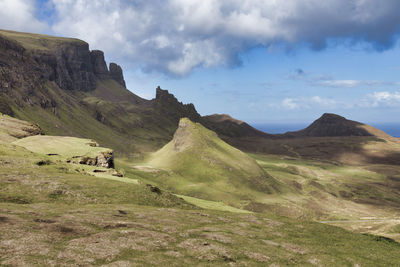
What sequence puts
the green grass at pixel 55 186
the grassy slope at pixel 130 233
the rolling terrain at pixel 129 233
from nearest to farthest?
the rolling terrain at pixel 129 233, the grassy slope at pixel 130 233, the green grass at pixel 55 186

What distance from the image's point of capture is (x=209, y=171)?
549 ft

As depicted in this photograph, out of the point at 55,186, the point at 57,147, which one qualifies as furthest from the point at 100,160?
the point at 55,186

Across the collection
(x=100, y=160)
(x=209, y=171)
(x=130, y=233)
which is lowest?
(x=209, y=171)

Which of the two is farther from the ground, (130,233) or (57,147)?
(57,147)

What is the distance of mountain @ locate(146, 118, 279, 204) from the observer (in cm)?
14659

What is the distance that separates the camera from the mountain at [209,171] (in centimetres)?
14659

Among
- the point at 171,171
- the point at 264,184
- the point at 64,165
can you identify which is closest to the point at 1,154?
the point at 64,165

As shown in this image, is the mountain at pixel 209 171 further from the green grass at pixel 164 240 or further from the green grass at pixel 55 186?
the green grass at pixel 164 240

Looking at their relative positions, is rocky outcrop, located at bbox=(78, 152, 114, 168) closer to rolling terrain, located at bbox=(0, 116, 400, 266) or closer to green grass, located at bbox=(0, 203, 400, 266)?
rolling terrain, located at bbox=(0, 116, 400, 266)

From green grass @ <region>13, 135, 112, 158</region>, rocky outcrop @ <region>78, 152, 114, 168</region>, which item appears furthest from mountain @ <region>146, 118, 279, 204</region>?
green grass @ <region>13, 135, 112, 158</region>

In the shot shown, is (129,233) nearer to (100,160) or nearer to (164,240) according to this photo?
(164,240)

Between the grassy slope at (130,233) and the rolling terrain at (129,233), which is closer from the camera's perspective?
the rolling terrain at (129,233)

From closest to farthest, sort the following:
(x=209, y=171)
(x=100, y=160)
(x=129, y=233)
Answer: (x=129, y=233) → (x=100, y=160) → (x=209, y=171)

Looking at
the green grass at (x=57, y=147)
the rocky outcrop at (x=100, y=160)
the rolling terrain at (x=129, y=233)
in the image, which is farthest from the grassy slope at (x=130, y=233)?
the green grass at (x=57, y=147)
